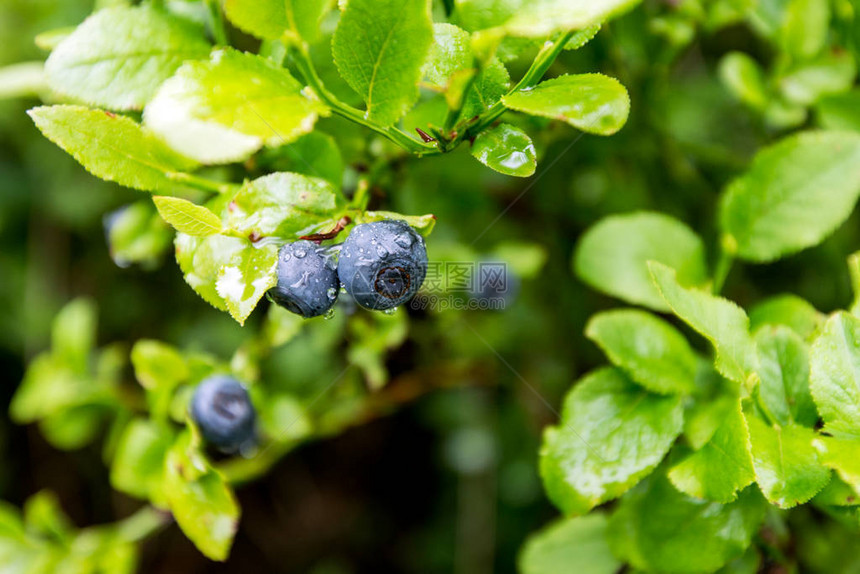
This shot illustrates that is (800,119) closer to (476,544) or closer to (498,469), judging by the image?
(498,469)

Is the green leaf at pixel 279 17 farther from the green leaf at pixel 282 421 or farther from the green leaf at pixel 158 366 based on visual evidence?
the green leaf at pixel 282 421

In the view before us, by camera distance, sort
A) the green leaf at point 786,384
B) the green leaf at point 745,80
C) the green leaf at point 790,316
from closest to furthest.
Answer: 1. the green leaf at point 786,384
2. the green leaf at point 790,316
3. the green leaf at point 745,80

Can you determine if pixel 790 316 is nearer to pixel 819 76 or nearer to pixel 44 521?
pixel 819 76

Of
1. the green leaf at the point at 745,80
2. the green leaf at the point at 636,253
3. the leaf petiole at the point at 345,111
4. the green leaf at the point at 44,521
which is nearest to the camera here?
the leaf petiole at the point at 345,111

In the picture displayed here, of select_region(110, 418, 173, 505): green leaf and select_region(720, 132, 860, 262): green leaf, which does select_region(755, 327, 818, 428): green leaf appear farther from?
select_region(110, 418, 173, 505): green leaf

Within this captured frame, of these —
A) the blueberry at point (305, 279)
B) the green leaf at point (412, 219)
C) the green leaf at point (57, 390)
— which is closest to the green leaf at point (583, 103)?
the green leaf at point (412, 219)

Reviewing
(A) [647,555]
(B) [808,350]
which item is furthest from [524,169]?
(A) [647,555]
